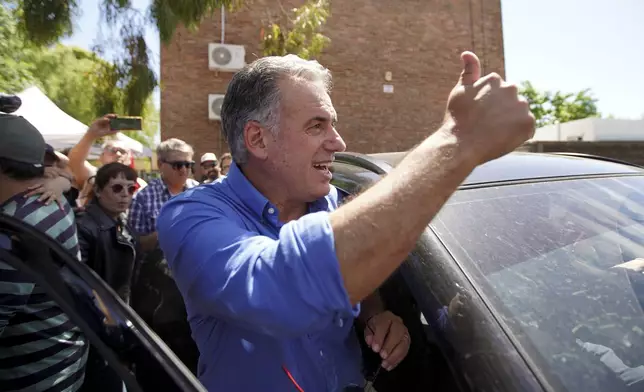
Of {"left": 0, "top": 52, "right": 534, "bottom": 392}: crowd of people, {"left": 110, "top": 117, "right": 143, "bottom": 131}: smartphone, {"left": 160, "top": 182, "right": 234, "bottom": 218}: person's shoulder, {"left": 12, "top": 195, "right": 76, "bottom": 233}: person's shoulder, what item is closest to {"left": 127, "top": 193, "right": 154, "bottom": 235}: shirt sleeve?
{"left": 110, "top": 117, "right": 143, "bottom": 131}: smartphone

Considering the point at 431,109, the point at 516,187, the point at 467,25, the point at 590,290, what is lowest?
the point at 590,290

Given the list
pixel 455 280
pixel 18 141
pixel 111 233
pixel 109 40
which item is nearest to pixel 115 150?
pixel 109 40

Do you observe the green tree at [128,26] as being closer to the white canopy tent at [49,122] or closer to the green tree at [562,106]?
the white canopy tent at [49,122]

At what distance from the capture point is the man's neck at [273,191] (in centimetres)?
133

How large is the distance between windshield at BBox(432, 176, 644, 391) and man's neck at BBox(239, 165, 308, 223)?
1.39 feet

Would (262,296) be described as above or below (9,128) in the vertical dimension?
below

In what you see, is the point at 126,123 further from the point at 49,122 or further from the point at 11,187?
the point at 49,122

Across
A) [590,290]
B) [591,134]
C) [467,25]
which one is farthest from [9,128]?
[591,134]

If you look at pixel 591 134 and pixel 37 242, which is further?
pixel 591 134

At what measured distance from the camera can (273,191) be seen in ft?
4.39

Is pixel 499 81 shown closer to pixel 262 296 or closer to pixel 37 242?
pixel 262 296

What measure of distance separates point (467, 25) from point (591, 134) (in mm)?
10569

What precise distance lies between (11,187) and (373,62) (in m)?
11.7

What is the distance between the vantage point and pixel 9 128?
1.57 m
